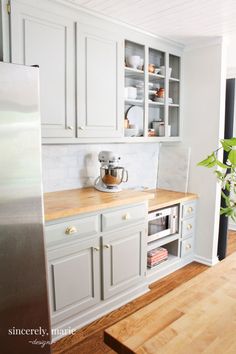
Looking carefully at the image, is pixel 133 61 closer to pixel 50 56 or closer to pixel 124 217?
pixel 50 56

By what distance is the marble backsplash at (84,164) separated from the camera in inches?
98.7

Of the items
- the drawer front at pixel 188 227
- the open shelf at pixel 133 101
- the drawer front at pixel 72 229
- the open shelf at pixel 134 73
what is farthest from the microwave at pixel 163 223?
the open shelf at pixel 134 73

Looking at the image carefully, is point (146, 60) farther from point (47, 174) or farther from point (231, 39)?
point (47, 174)

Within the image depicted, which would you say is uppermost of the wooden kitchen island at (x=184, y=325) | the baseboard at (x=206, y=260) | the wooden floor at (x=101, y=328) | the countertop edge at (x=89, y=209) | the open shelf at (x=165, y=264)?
the countertop edge at (x=89, y=209)

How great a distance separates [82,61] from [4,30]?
0.62 meters

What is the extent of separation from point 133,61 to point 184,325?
2411 mm

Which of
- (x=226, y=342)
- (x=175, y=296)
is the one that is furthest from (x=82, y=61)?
(x=226, y=342)

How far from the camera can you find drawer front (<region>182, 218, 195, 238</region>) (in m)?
3.16

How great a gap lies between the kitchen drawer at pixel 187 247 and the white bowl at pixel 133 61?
1915 millimetres

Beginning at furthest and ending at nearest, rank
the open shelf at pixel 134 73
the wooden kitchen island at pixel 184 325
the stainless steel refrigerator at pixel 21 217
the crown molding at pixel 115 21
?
the open shelf at pixel 134 73, the crown molding at pixel 115 21, the stainless steel refrigerator at pixel 21 217, the wooden kitchen island at pixel 184 325

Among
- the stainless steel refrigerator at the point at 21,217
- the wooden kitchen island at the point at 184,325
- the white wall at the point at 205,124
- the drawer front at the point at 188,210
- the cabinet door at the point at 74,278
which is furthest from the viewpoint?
the drawer front at the point at 188,210

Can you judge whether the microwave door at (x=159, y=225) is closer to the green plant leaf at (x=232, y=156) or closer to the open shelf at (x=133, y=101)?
the open shelf at (x=133, y=101)

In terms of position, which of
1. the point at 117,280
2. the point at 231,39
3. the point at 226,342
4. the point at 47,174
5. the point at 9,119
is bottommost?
the point at 117,280

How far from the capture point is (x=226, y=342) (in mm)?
790
